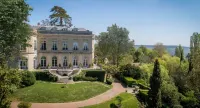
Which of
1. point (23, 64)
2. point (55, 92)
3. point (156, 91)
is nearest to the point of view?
point (156, 91)

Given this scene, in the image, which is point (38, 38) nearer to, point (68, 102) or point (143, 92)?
point (68, 102)

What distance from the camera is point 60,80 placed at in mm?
38406

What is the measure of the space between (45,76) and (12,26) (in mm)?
12302

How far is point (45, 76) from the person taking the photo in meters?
38.9

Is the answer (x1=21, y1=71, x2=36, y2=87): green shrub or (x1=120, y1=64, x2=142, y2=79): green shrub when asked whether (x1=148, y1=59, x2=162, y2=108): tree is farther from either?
(x1=21, y1=71, x2=36, y2=87): green shrub

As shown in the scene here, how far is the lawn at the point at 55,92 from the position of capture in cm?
2934

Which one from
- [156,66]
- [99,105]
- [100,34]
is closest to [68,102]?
[99,105]

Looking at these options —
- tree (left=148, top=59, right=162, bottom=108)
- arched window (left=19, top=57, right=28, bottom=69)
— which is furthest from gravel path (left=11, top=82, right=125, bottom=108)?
arched window (left=19, top=57, right=28, bottom=69)

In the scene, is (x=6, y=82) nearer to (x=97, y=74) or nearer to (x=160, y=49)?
(x=97, y=74)

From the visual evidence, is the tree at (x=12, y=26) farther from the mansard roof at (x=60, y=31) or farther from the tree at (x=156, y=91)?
the tree at (x=156, y=91)

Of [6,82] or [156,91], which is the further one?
[156,91]

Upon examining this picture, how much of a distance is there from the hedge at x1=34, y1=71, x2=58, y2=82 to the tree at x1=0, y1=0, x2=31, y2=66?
7248 millimetres

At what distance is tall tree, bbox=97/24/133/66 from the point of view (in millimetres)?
54688

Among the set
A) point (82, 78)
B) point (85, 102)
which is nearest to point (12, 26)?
point (85, 102)
